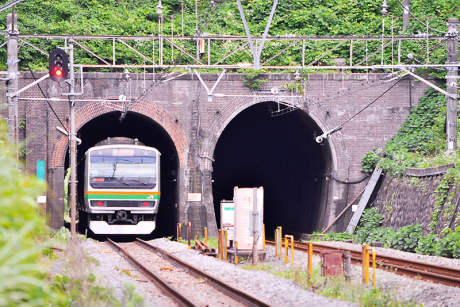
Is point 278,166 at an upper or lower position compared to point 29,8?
lower

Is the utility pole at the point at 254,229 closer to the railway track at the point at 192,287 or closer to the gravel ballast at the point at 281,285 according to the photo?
the gravel ballast at the point at 281,285

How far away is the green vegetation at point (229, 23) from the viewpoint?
26.7 meters

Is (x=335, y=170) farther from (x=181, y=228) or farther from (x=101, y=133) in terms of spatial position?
(x=101, y=133)

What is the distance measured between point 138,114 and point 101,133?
7365mm

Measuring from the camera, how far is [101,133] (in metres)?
31.0

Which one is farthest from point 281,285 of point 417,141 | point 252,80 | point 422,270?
point 417,141

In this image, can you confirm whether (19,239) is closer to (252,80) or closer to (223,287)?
(223,287)

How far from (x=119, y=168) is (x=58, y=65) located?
725 centimetres

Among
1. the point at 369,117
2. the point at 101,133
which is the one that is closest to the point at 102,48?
the point at 101,133

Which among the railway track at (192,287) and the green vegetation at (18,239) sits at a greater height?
the green vegetation at (18,239)

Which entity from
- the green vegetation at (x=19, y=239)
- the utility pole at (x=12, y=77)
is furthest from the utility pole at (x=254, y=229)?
the green vegetation at (x=19, y=239)

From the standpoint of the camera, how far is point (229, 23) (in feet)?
101

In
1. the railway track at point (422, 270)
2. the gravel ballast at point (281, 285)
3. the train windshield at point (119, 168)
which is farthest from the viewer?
the train windshield at point (119, 168)

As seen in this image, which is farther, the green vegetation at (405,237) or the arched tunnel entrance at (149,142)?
the arched tunnel entrance at (149,142)
